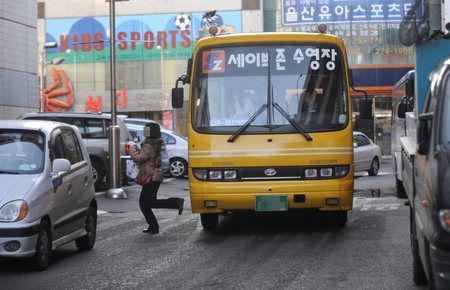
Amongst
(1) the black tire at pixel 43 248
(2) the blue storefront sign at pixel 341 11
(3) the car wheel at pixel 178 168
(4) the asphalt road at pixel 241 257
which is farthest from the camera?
(2) the blue storefront sign at pixel 341 11

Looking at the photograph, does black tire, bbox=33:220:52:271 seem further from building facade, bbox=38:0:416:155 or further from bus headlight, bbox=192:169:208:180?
building facade, bbox=38:0:416:155

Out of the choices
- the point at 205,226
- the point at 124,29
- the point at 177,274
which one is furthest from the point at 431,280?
the point at 124,29

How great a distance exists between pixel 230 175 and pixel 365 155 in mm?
14185

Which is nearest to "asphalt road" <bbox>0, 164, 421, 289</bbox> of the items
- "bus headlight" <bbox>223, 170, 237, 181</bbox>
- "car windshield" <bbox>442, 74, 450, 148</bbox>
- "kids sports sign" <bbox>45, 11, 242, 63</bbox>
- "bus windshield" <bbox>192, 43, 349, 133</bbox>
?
"bus headlight" <bbox>223, 170, 237, 181</bbox>

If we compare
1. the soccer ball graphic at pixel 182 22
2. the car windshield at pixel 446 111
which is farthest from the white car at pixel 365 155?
the soccer ball graphic at pixel 182 22

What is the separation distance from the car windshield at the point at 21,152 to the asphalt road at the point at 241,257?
111 centimetres

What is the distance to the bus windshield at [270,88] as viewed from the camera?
10406 millimetres

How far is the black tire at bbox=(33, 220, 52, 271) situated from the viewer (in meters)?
7.95

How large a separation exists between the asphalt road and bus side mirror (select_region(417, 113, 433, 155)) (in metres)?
2.14

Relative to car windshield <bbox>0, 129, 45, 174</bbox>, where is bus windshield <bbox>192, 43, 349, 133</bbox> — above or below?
above

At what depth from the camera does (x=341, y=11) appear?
4181 cm

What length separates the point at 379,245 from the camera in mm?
9438

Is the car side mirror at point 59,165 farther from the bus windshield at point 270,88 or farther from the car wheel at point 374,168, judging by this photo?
the car wheel at point 374,168

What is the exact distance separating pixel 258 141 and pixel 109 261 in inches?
107
